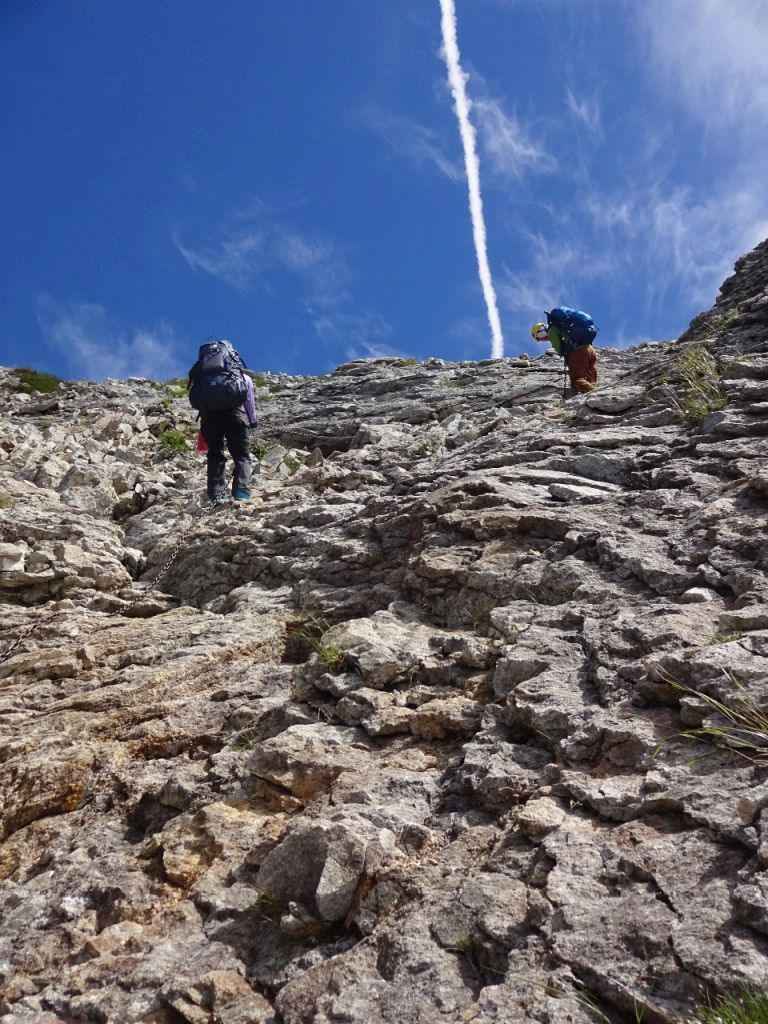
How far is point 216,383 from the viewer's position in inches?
408

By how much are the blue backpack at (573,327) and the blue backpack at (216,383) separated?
6.62m

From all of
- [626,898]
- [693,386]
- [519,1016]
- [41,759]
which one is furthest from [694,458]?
[41,759]

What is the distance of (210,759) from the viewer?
14.8 ft

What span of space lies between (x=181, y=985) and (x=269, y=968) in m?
0.36

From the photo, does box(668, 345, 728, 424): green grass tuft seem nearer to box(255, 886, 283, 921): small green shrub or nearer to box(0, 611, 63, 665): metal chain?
box(255, 886, 283, 921): small green shrub

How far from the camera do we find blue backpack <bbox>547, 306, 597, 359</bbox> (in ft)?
44.0

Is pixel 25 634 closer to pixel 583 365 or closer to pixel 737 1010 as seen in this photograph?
pixel 737 1010

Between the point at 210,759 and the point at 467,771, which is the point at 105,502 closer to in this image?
the point at 210,759

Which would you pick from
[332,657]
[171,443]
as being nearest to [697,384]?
[332,657]

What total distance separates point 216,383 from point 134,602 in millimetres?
4165

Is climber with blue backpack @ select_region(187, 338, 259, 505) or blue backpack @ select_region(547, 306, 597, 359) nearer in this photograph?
climber with blue backpack @ select_region(187, 338, 259, 505)

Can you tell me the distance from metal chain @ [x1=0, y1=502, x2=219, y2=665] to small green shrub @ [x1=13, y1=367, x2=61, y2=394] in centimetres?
2056

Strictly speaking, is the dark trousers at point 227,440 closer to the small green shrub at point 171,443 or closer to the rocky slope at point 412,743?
the rocky slope at point 412,743

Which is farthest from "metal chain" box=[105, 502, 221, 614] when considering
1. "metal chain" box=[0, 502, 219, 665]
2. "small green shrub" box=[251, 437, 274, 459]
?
"small green shrub" box=[251, 437, 274, 459]
